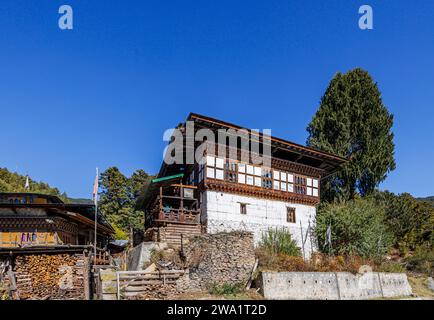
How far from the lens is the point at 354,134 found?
144 ft

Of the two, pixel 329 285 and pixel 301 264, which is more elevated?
pixel 301 264

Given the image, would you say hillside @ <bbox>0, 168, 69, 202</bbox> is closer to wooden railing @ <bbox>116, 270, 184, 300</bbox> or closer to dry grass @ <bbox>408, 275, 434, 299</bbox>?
wooden railing @ <bbox>116, 270, 184, 300</bbox>

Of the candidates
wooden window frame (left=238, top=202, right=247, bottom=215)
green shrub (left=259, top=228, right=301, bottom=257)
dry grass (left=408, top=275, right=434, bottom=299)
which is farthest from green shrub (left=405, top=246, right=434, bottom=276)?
wooden window frame (left=238, top=202, right=247, bottom=215)

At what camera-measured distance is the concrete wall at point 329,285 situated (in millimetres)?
22516

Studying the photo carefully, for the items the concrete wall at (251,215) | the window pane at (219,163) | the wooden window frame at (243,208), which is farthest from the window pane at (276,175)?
the window pane at (219,163)

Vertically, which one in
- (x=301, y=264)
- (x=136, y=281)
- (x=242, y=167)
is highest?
(x=242, y=167)

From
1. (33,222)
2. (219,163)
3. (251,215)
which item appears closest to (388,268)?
(251,215)

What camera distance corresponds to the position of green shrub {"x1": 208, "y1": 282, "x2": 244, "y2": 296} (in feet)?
73.9

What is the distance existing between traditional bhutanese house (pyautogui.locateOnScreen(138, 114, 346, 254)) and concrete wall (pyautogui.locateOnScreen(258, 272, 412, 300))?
6898mm

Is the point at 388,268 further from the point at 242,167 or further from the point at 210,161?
the point at 210,161

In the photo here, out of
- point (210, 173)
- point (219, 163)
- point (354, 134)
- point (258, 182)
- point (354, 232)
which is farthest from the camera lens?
point (354, 134)

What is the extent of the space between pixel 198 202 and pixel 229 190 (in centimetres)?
246

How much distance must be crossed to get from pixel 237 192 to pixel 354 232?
31.6 ft
